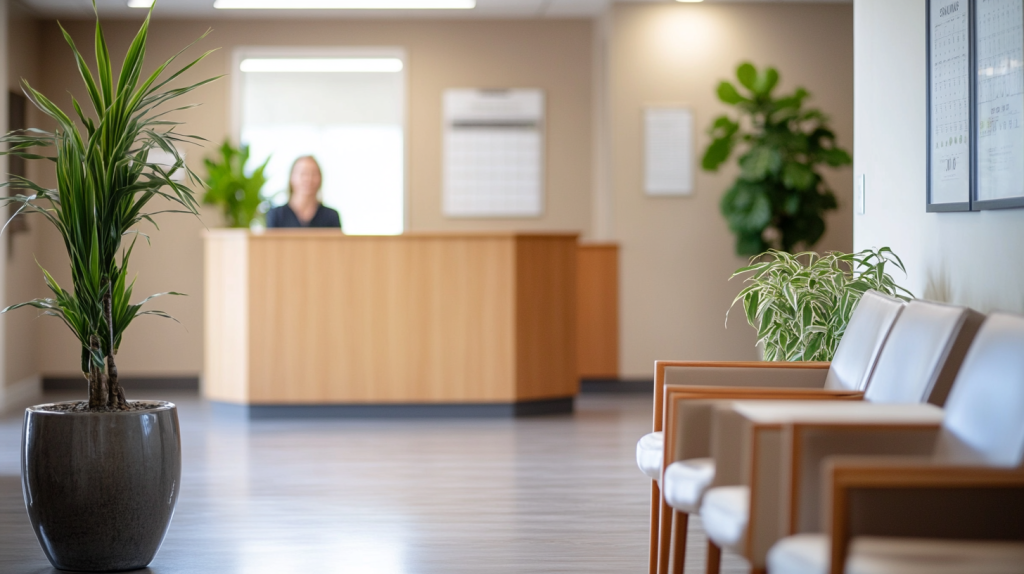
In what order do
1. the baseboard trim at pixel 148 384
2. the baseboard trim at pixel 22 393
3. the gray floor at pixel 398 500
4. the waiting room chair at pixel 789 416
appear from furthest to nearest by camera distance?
the baseboard trim at pixel 148 384 < the baseboard trim at pixel 22 393 < the gray floor at pixel 398 500 < the waiting room chair at pixel 789 416

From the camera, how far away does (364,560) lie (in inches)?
127

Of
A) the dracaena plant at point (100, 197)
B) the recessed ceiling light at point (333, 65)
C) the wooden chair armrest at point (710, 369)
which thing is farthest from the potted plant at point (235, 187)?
the wooden chair armrest at point (710, 369)

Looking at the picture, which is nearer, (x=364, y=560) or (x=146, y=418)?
(x=146, y=418)

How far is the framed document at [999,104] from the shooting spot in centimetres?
260

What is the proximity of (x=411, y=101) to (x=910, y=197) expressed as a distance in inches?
196

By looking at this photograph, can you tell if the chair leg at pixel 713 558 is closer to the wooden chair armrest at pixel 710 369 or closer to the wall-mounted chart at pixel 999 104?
the wooden chair armrest at pixel 710 369

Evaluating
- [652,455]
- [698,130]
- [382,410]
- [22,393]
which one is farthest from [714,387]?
[22,393]

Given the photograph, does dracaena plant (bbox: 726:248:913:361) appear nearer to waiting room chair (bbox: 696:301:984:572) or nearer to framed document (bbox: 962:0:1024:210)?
framed document (bbox: 962:0:1024:210)

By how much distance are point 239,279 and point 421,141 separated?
223cm

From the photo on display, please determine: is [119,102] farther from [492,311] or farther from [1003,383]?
[492,311]

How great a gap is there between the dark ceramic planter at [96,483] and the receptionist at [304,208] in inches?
135

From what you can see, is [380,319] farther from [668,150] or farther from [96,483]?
[96,483]

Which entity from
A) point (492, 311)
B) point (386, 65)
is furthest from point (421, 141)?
point (492, 311)

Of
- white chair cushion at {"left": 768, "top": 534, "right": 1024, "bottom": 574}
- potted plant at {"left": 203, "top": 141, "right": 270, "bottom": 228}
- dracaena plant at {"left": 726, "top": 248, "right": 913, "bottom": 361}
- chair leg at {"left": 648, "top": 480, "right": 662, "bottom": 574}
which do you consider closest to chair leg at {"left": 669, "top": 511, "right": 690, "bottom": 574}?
chair leg at {"left": 648, "top": 480, "right": 662, "bottom": 574}
